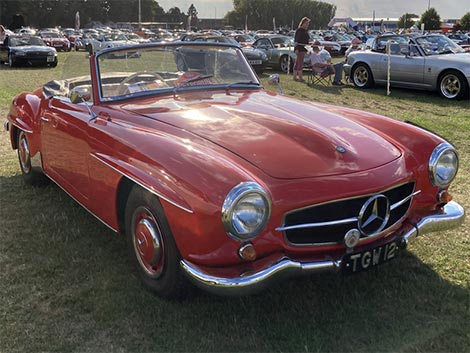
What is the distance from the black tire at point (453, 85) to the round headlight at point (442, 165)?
800 cm

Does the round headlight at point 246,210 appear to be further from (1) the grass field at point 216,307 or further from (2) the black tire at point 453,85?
(2) the black tire at point 453,85

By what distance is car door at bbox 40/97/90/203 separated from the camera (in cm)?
353

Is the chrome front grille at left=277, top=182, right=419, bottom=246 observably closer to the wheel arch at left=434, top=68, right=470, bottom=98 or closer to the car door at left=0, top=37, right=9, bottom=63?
the wheel arch at left=434, top=68, right=470, bottom=98

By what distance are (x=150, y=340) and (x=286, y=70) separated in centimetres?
1520

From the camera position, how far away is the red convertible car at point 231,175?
242 cm

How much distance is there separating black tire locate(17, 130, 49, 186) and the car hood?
1.76m

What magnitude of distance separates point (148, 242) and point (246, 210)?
709 mm

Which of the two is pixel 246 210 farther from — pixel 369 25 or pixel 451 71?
pixel 369 25

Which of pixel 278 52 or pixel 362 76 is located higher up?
pixel 278 52

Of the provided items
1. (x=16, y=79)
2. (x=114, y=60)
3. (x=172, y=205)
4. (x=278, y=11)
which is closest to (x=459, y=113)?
(x=114, y=60)

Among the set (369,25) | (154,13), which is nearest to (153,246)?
(369,25)

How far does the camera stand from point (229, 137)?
2.93 meters

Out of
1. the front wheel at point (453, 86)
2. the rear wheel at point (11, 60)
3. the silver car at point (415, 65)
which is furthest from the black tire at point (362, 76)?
the rear wheel at point (11, 60)

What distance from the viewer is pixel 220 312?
2797 millimetres
